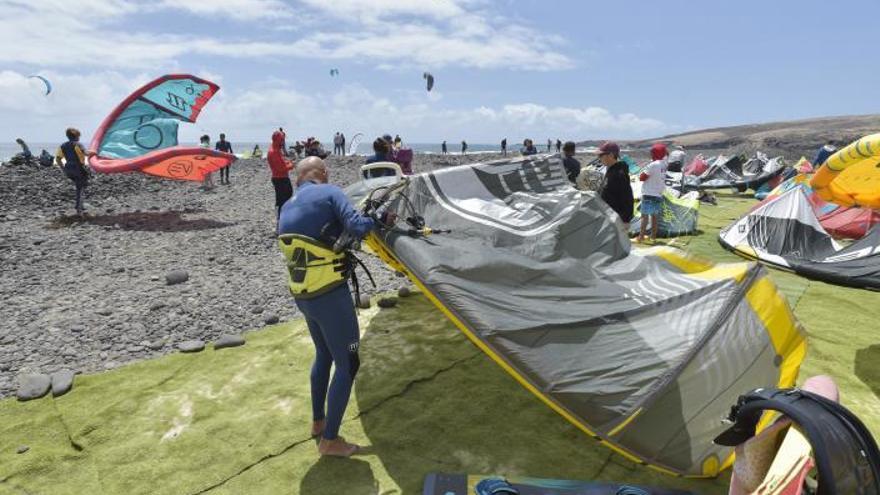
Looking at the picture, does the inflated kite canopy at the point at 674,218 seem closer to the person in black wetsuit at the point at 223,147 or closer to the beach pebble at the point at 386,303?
the beach pebble at the point at 386,303

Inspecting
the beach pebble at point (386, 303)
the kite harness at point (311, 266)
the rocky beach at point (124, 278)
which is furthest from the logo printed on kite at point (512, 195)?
the rocky beach at point (124, 278)

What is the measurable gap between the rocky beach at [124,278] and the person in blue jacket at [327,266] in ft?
10.9

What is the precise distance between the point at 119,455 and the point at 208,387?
43.5 inches

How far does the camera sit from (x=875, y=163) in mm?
5867

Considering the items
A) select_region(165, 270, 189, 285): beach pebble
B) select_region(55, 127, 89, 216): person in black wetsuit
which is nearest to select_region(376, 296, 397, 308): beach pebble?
select_region(165, 270, 189, 285): beach pebble

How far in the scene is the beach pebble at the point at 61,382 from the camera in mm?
5047

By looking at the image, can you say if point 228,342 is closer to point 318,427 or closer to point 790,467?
point 318,427

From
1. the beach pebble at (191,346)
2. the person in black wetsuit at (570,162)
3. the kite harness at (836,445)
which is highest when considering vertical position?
the person in black wetsuit at (570,162)

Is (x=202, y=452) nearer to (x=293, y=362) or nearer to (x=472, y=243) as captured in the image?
(x=293, y=362)

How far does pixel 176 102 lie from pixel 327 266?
1394 cm

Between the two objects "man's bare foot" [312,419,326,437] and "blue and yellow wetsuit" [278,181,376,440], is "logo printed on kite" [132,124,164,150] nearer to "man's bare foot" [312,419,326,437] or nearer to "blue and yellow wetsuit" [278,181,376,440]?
"blue and yellow wetsuit" [278,181,376,440]

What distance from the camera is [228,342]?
612cm

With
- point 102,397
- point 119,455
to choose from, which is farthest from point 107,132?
point 119,455

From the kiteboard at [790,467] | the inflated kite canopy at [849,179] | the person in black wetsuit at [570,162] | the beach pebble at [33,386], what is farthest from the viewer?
the person in black wetsuit at [570,162]
